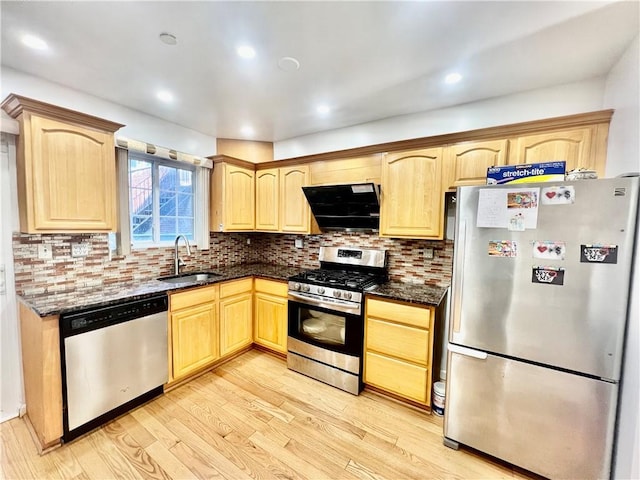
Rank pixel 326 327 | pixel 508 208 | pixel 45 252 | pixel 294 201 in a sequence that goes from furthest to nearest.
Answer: pixel 294 201, pixel 326 327, pixel 45 252, pixel 508 208

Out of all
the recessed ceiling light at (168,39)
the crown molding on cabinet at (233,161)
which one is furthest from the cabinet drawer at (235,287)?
the recessed ceiling light at (168,39)

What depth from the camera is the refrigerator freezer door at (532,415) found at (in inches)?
55.8

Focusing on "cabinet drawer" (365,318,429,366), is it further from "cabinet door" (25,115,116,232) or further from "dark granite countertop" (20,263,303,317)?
"cabinet door" (25,115,116,232)

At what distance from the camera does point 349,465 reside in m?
1.67

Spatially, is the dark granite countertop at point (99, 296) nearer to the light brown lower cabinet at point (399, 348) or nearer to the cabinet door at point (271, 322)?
the cabinet door at point (271, 322)

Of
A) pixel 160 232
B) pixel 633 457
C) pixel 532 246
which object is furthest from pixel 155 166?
pixel 633 457

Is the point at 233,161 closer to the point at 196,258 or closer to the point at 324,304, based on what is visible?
the point at 196,258

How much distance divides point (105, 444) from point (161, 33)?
2.62 meters

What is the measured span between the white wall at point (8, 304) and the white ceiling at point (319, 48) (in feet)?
2.31

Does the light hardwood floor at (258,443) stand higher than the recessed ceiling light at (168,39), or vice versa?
the recessed ceiling light at (168,39)

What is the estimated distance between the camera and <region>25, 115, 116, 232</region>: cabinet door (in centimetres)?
176

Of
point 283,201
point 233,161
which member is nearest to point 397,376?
point 283,201

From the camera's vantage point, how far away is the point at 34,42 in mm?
1598

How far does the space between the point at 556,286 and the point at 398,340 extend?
3.74 feet
